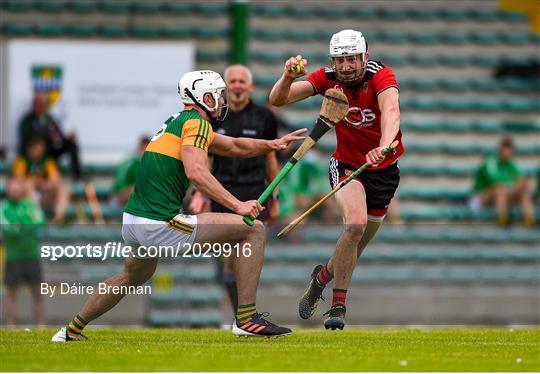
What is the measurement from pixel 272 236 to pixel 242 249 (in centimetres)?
671

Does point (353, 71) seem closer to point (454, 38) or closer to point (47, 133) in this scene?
point (47, 133)

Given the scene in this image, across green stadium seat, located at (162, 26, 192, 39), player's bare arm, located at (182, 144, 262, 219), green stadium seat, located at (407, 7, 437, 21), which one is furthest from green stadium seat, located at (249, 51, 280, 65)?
player's bare arm, located at (182, 144, 262, 219)

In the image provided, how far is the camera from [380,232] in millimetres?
17688

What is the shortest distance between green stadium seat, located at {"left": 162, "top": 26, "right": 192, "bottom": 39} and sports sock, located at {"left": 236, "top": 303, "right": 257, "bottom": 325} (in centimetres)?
1032

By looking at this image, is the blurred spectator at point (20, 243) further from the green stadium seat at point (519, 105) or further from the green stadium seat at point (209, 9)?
the green stadium seat at point (519, 105)

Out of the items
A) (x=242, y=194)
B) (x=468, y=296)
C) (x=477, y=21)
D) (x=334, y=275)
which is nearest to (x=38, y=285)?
(x=242, y=194)

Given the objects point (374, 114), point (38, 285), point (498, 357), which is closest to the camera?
point (498, 357)

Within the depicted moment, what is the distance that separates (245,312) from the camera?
9680 millimetres

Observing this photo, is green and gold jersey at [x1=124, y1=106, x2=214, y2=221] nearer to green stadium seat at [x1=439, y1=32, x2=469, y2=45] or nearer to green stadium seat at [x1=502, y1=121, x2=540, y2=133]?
green stadium seat at [x1=502, y1=121, x2=540, y2=133]

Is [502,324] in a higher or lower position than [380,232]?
lower

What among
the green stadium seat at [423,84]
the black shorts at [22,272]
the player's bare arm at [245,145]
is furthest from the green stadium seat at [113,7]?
the player's bare arm at [245,145]

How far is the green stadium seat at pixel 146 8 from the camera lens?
1977cm

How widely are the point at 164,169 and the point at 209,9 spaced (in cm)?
1114

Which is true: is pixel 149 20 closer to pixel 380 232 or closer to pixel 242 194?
pixel 380 232
